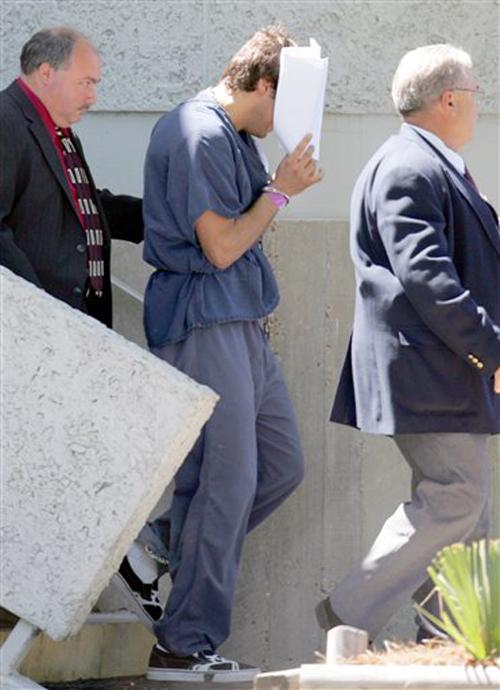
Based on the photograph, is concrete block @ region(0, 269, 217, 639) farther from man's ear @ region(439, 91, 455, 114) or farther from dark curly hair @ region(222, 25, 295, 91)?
man's ear @ region(439, 91, 455, 114)

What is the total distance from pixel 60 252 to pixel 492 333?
1.42 m

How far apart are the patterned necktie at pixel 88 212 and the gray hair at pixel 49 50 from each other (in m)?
0.21

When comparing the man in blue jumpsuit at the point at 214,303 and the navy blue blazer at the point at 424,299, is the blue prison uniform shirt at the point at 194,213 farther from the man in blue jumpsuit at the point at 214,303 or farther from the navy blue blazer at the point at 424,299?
the navy blue blazer at the point at 424,299

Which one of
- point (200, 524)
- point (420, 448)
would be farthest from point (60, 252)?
point (420, 448)

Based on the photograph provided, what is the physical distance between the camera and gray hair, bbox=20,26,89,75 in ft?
18.0

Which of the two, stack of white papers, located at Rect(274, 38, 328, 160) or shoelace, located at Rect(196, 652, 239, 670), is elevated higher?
stack of white papers, located at Rect(274, 38, 328, 160)

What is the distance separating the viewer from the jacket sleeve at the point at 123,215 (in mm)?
5840

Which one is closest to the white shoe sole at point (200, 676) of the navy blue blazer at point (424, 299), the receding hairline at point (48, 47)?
the navy blue blazer at point (424, 299)

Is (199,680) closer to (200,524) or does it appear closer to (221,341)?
(200,524)

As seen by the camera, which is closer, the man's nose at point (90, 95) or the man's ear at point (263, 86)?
the man's ear at point (263, 86)

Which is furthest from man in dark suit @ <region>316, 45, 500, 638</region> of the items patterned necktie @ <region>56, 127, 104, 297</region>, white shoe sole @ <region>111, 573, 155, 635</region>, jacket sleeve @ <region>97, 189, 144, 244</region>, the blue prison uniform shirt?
jacket sleeve @ <region>97, 189, 144, 244</region>

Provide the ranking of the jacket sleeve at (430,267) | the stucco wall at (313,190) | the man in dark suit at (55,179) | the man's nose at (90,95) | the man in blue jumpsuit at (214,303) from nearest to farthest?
the jacket sleeve at (430,267), the man in blue jumpsuit at (214,303), the man in dark suit at (55,179), the man's nose at (90,95), the stucco wall at (313,190)

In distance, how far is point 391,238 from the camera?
4.94 m

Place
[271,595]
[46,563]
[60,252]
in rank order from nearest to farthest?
[46,563], [60,252], [271,595]
